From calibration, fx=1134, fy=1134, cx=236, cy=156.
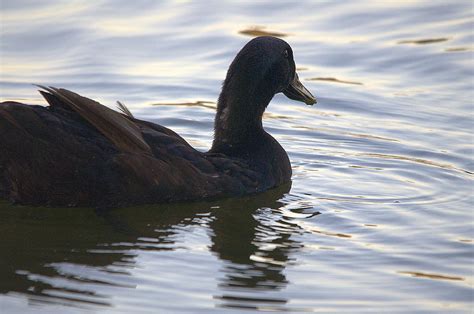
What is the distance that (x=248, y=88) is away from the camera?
10086 millimetres

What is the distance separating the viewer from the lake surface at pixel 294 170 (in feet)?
25.4

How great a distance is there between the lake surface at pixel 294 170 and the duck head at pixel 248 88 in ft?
2.25

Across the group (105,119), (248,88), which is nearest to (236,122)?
(248,88)

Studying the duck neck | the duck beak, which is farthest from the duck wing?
the duck beak

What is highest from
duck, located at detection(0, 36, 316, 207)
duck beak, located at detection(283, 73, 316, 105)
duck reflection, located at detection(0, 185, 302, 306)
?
duck beak, located at detection(283, 73, 316, 105)

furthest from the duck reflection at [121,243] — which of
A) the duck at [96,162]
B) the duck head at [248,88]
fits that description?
the duck head at [248,88]

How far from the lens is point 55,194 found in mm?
9008

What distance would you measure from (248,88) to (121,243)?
2.20 m

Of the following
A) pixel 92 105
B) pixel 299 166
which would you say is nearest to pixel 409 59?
pixel 299 166

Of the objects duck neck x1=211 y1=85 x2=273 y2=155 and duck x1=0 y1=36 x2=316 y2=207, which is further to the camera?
duck neck x1=211 y1=85 x2=273 y2=155

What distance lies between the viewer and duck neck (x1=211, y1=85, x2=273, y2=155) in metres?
10.1

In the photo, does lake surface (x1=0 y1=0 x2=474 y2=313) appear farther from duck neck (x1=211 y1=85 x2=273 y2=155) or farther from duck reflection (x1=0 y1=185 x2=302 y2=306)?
duck neck (x1=211 y1=85 x2=273 y2=155)

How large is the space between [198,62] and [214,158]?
4512mm

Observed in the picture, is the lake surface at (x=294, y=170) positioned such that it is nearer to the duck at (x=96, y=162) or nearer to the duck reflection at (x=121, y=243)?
the duck reflection at (x=121, y=243)
